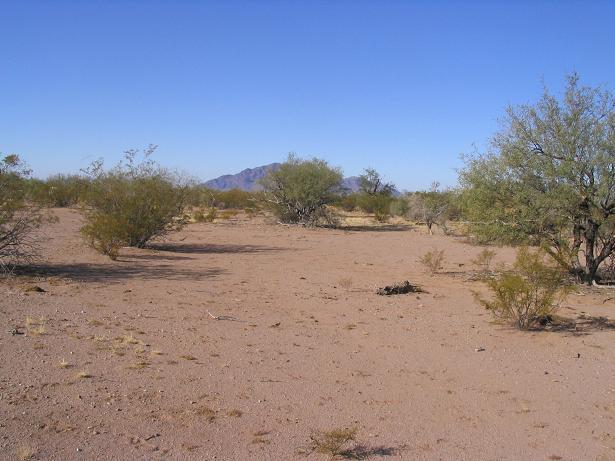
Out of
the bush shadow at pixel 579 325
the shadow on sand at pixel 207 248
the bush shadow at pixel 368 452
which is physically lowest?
the bush shadow at pixel 368 452

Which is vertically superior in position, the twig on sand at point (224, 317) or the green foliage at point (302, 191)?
the green foliage at point (302, 191)

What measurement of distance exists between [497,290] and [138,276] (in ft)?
28.2

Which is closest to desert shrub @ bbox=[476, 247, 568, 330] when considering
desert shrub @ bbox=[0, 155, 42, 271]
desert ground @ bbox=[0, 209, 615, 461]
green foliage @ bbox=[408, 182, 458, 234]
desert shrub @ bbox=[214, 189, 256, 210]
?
desert ground @ bbox=[0, 209, 615, 461]

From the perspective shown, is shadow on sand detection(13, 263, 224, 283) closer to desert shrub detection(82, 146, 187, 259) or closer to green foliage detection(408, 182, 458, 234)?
desert shrub detection(82, 146, 187, 259)

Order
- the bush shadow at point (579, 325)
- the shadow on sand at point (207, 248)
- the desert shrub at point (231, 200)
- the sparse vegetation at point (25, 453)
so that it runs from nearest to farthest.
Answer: the sparse vegetation at point (25, 453) → the bush shadow at point (579, 325) → the shadow on sand at point (207, 248) → the desert shrub at point (231, 200)

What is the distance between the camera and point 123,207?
798 inches

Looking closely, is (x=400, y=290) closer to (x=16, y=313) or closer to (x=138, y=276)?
(x=138, y=276)

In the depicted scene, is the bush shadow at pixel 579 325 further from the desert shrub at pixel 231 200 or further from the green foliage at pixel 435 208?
the desert shrub at pixel 231 200

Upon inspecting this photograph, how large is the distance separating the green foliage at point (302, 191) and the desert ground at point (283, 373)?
24.6m

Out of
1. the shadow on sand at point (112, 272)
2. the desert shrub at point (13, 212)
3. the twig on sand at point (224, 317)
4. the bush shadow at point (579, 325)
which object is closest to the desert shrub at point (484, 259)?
the bush shadow at point (579, 325)

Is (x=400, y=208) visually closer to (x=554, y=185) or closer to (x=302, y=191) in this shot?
(x=302, y=191)

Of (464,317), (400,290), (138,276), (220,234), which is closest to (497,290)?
(464,317)

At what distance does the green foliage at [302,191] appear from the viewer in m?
37.9

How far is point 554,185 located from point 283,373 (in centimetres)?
953
